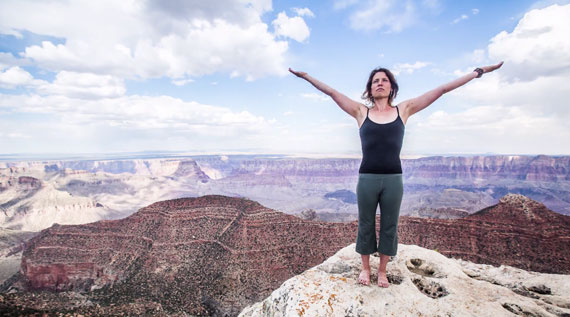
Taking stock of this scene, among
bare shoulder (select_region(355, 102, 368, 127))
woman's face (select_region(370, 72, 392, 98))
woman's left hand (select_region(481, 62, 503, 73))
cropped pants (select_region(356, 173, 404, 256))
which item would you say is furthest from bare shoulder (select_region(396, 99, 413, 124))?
woman's left hand (select_region(481, 62, 503, 73))

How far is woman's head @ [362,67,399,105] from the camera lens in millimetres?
4047

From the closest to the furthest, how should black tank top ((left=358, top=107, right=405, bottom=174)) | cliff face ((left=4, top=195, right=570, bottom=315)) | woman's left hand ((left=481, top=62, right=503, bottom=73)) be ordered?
black tank top ((left=358, top=107, right=405, bottom=174)) < woman's left hand ((left=481, top=62, right=503, bottom=73)) < cliff face ((left=4, top=195, right=570, bottom=315))

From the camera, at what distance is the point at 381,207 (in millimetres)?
3854

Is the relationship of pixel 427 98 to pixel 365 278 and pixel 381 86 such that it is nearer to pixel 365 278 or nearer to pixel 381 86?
pixel 381 86

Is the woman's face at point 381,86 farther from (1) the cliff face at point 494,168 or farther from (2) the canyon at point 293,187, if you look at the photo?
(1) the cliff face at point 494,168

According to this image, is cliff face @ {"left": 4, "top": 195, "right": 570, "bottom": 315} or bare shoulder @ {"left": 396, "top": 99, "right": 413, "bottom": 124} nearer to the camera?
bare shoulder @ {"left": 396, "top": 99, "right": 413, "bottom": 124}

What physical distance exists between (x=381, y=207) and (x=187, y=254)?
90.3ft

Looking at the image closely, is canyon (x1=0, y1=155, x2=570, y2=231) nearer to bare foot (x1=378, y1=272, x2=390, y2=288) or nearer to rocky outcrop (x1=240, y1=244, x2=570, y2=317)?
rocky outcrop (x1=240, y1=244, x2=570, y2=317)

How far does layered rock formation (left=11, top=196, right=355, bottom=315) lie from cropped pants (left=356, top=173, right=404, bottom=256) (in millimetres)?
21946

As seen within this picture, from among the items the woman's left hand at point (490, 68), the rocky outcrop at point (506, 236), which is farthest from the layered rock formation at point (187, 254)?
the woman's left hand at point (490, 68)

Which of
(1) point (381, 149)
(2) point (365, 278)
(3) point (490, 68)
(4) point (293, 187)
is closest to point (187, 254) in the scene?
(2) point (365, 278)

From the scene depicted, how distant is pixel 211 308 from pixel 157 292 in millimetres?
4888

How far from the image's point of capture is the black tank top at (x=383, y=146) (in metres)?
3.73

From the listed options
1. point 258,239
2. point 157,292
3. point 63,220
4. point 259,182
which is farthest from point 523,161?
point 63,220
